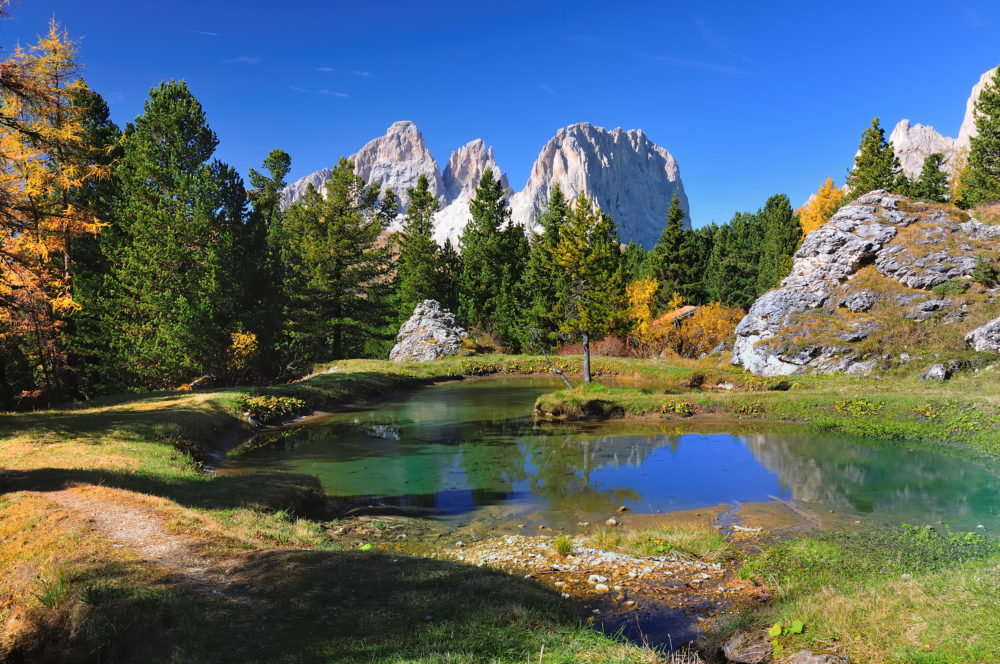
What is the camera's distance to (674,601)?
7828 mm

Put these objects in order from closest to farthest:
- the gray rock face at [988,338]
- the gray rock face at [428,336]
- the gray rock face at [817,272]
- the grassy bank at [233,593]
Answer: the grassy bank at [233,593] → the gray rock face at [988,338] → the gray rock face at [817,272] → the gray rock face at [428,336]

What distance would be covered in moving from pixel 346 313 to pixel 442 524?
44626 mm

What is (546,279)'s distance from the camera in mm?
58094

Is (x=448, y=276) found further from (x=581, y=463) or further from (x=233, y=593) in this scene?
(x=233, y=593)

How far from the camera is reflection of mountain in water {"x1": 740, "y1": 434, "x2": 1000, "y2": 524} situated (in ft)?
42.1

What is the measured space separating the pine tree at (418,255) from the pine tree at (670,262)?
1052 inches

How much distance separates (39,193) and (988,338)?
44.2m

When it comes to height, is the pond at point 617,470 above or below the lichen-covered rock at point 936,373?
below

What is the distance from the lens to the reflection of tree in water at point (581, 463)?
14938 mm

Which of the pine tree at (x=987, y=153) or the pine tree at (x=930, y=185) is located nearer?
the pine tree at (x=987, y=153)

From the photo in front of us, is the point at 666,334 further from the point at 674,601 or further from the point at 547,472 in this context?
the point at 674,601

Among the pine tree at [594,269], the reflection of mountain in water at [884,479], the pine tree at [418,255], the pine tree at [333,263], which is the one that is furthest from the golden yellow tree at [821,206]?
the reflection of mountain in water at [884,479]

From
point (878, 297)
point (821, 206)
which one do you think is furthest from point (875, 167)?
point (878, 297)

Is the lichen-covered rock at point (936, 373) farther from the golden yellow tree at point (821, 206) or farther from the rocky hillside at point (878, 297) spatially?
the golden yellow tree at point (821, 206)
